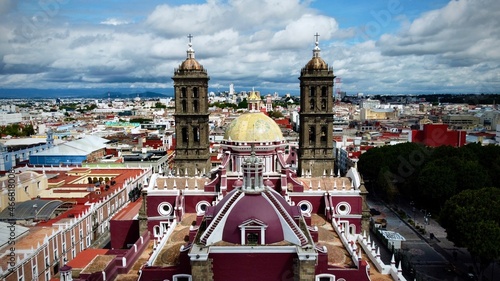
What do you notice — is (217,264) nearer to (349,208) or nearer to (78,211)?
(349,208)

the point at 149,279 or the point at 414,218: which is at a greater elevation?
the point at 149,279

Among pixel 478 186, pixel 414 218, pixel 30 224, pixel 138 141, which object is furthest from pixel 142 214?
pixel 138 141

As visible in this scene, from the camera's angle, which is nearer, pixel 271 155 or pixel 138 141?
pixel 271 155

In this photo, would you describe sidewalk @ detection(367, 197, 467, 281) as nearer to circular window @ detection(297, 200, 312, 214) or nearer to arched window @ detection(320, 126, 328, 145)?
circular window @ detection(297, 200, 312, 214)

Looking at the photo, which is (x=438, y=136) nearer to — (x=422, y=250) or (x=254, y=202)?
(x=422, y=250)

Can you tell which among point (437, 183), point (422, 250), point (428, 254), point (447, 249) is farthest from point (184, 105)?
point (447, 249)

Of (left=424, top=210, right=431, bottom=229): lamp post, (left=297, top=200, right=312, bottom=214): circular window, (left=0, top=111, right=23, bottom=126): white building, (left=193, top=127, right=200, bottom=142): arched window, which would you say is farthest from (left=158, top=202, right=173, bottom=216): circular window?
(left=0, top=111, right=23, bottom=126): white building

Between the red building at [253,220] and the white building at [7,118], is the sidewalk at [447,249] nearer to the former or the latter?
the red building at [253,220]
